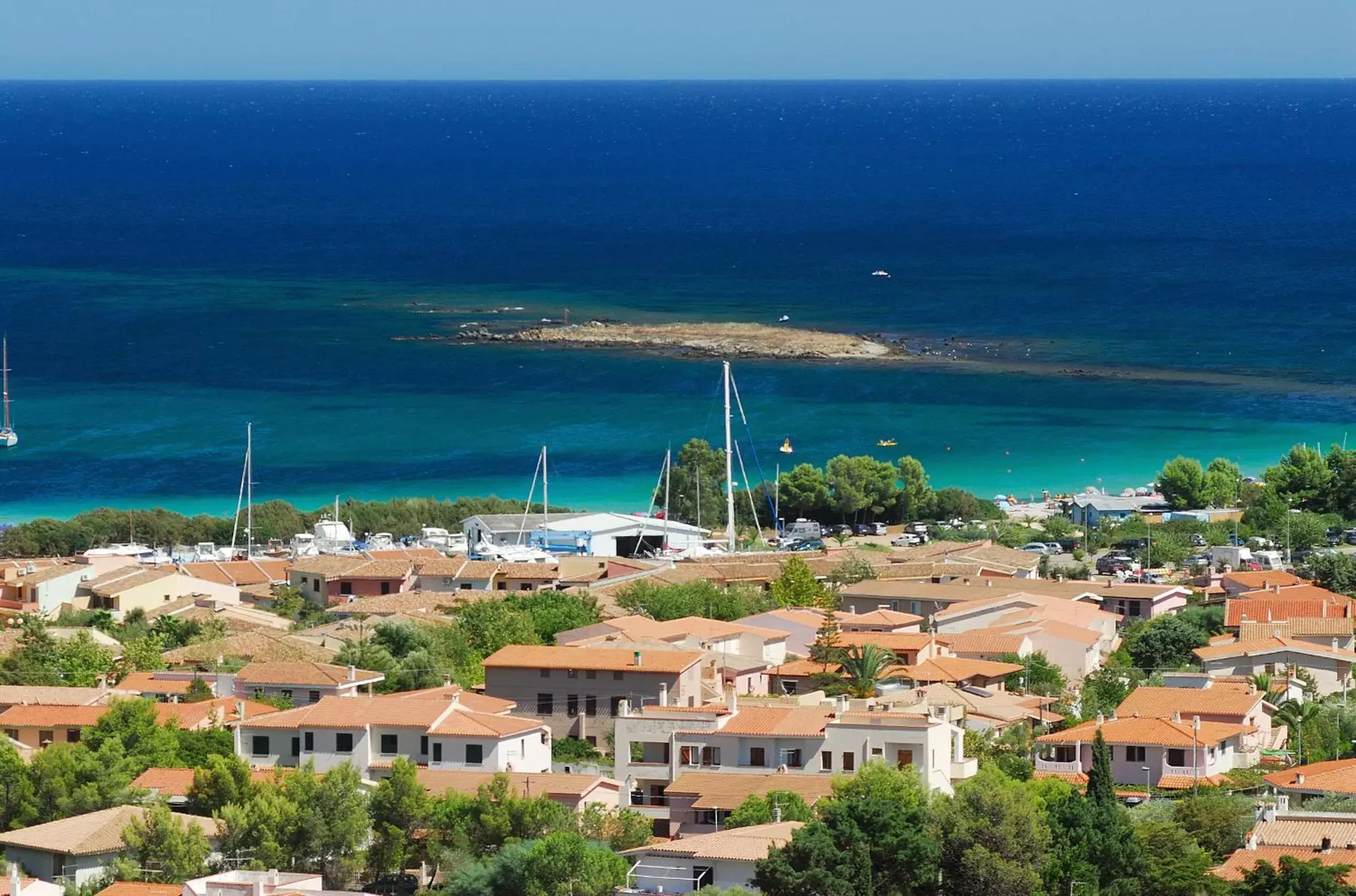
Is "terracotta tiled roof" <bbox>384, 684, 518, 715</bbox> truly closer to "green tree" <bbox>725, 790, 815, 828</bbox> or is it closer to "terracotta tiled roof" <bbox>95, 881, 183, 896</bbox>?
"green tree" <bbox>725, 790, 815, 828</bbox>

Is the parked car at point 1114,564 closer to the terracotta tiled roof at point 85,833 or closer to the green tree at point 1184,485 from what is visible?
the green tree at point 1184,485

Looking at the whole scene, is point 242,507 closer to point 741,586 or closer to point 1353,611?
point 741,586

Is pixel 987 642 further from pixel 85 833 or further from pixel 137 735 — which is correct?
pixel 85 833

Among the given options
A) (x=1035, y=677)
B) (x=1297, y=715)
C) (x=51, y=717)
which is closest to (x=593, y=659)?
(x=51, y=717)

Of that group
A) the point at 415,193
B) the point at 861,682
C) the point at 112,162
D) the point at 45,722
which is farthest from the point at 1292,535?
the point at 112,162

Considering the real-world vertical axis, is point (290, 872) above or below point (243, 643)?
below

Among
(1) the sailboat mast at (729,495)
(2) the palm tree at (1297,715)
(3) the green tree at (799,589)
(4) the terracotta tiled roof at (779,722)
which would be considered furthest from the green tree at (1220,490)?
(4) the terracotta tiled roof at (779,722)
